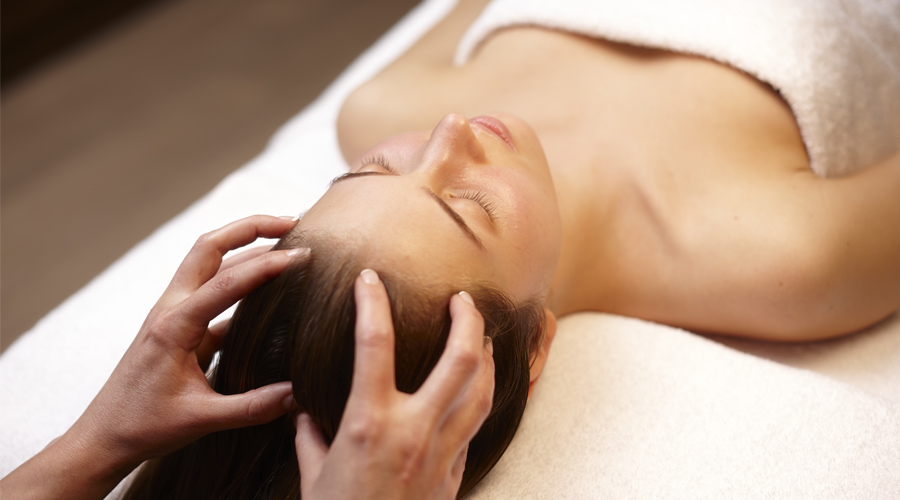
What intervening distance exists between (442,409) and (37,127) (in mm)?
2263

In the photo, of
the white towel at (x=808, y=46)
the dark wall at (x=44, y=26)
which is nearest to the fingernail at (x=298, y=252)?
the white towel at (x=808, y=46)

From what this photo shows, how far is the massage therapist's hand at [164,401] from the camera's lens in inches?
27.5

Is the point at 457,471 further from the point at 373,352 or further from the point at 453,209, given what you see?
the point at 453,209

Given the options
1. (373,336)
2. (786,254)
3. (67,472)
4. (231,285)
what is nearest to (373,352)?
(373,336)

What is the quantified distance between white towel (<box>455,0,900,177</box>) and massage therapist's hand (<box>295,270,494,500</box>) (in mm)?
857

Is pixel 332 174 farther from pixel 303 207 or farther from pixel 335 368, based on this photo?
pixel 335 368

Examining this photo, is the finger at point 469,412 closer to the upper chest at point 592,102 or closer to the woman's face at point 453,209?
the woman's face at point 453,209

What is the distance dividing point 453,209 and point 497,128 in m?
0.23

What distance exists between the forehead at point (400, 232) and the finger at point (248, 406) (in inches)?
7.1

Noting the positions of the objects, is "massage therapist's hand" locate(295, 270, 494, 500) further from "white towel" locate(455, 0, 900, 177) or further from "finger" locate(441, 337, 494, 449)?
"white towel" locate(455, 0, 900, 177)

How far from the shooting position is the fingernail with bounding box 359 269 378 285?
0.65 meters

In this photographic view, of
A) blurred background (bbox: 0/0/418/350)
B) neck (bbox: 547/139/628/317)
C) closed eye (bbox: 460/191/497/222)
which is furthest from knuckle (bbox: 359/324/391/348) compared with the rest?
blurred background (bbox: 0/0/418/350)

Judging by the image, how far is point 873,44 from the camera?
125 cm

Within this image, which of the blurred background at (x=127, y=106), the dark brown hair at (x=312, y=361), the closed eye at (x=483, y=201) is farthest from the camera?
the blurred background at (x=127, y=106)
